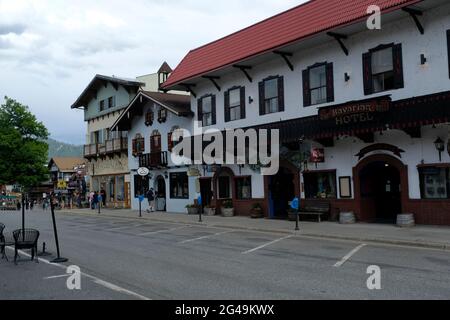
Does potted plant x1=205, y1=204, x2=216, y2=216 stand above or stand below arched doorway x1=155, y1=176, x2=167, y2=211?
below

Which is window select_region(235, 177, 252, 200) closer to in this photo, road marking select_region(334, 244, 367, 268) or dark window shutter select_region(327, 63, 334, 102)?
dark window shutter select_region(327, 63, 334, 102)

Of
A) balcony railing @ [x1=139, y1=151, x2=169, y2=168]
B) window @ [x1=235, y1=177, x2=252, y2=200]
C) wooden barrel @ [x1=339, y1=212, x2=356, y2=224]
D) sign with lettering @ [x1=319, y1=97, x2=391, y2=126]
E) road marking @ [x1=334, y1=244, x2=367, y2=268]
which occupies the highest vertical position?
sign with lettering @ [x1=319, y1=97, x2=391, y2=126]

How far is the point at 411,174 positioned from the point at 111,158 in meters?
28.6

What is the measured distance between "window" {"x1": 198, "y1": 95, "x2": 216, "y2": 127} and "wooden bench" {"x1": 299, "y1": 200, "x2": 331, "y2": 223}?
8.19m

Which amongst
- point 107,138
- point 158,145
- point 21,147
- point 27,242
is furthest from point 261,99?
point 21,147

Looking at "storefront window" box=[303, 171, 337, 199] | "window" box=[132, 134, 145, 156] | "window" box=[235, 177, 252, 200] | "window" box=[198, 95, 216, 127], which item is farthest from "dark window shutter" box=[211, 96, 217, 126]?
"window" box=[132, 134, 145, 156]

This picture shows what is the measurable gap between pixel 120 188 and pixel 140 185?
516 cm

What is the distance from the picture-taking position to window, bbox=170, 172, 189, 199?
29.4 metres

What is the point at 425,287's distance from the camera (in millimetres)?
8086

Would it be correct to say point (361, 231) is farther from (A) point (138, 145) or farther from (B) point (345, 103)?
(A) point (138, 145)

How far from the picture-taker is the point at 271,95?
73.8ft

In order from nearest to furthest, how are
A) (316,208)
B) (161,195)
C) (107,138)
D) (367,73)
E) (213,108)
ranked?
(367,73)
(316,208)
(213,108)
(161,195)
(107,138)
